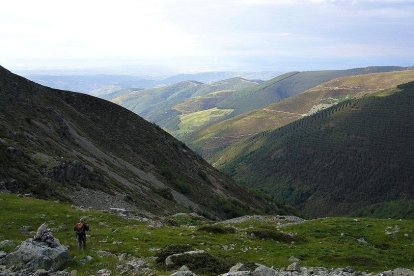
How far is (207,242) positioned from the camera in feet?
109

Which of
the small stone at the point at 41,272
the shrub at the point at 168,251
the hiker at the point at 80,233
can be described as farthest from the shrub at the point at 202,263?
the hiker at the point at 80,233

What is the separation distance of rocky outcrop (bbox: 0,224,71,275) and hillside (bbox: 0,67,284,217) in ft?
91.1

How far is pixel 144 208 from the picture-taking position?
2490 inches

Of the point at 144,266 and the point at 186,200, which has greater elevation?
the point at 144,266

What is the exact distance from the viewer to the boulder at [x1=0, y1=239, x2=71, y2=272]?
845 inches

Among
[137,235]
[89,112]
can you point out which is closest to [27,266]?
[137,235]

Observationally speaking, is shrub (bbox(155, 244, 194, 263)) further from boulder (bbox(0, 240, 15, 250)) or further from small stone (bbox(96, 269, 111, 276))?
boulder (bbox(0, 240, 15, 250))

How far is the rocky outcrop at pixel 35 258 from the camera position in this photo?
70.2ft

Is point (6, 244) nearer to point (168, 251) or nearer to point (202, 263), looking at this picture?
point (168, 251)

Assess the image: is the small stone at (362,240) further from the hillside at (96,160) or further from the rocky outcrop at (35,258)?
the rocky outcrop at (35,258)

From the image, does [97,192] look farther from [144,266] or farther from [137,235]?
[144,266]

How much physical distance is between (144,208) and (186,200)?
2818 centimetres

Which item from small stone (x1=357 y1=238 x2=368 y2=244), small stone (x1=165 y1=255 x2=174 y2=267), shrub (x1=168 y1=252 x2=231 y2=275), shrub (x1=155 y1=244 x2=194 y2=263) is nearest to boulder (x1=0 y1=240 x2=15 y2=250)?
shrub (x1=155 y1=244 x2=194 y2=263)

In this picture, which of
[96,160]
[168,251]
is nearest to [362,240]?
[168,251]
